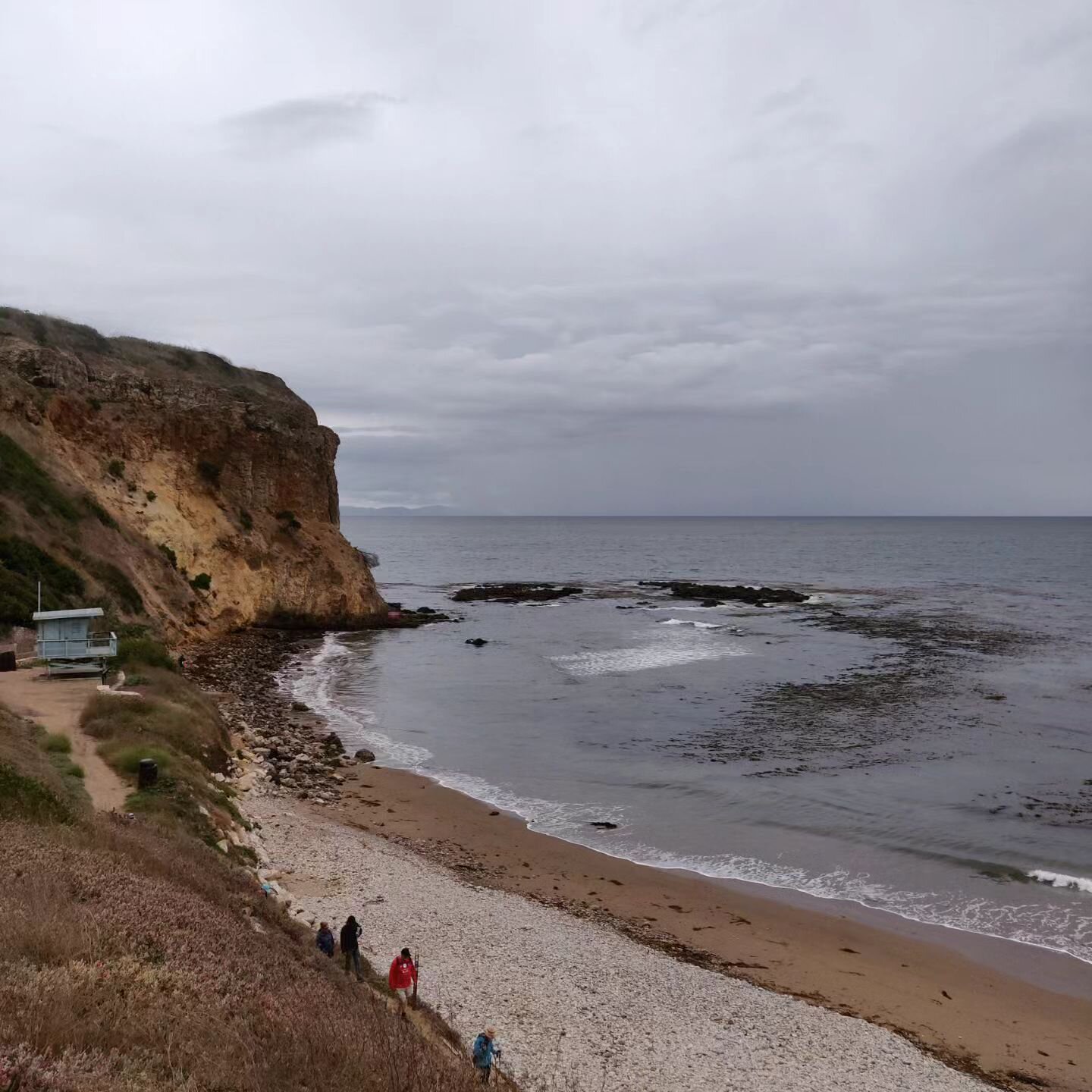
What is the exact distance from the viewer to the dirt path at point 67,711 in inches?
619

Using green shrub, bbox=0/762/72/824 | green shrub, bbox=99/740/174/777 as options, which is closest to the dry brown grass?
green shrub, bbox=0/762/72/824

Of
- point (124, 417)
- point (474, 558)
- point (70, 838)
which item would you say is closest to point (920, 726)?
point (70, 838)

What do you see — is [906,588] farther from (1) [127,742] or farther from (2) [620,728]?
(1) [127,742]

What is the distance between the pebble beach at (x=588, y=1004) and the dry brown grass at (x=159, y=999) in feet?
8.83

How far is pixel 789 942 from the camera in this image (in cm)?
1521

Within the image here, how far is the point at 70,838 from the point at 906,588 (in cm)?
8918

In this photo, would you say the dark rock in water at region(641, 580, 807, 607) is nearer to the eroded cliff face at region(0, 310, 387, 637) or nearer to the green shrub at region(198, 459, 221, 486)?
the eroded cliff face at region(0, 310, 387, 637)

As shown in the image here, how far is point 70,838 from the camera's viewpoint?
10.1 metres

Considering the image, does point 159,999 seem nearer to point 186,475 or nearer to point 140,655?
point 140,655

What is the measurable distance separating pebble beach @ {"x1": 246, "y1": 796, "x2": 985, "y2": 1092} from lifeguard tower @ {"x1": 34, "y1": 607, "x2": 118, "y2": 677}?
12511mm

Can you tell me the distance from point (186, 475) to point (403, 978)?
145 feet

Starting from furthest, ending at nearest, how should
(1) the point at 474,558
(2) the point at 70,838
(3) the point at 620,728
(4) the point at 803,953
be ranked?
(1) the point at 474,558, (3) the point at 620,728, (4) the point at 803,953, (2) the point at 70,838

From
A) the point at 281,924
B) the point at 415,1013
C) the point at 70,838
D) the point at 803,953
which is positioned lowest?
the point at 803,953

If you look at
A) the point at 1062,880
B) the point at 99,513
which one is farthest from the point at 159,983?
the point at 99,513
